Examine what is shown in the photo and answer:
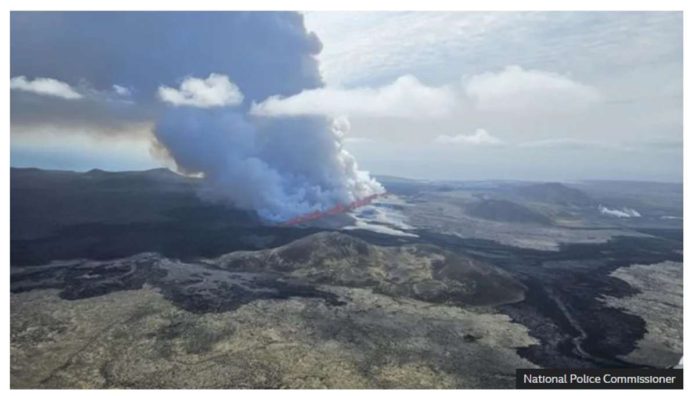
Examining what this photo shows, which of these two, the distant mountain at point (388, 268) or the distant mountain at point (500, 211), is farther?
the distant mountain at point (500, 211)

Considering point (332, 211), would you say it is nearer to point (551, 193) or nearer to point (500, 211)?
point (500, 211)

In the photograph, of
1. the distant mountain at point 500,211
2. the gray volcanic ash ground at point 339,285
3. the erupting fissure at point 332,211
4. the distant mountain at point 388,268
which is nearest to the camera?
the gray volcanic ash ground at point 339,285

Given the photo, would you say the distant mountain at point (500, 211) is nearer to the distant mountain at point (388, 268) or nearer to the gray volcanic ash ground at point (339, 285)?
the gray volcanic ash ground at point (339, 285)

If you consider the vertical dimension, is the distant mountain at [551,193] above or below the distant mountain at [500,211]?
above

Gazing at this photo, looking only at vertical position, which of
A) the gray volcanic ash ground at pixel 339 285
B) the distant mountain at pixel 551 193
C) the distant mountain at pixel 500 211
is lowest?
the gray volcanic ash ground at pixel 339 285

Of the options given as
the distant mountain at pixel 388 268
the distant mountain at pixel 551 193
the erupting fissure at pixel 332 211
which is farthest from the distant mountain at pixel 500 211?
the erupting fissure at pixel 332 211
